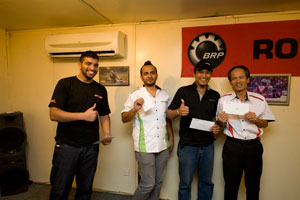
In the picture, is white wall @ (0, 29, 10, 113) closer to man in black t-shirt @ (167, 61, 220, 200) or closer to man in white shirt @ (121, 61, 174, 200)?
man in white shirt @ (121, 61, 174, 200)

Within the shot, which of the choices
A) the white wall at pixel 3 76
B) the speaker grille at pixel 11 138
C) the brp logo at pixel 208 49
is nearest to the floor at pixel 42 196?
the speaker grille at pixel 11 138

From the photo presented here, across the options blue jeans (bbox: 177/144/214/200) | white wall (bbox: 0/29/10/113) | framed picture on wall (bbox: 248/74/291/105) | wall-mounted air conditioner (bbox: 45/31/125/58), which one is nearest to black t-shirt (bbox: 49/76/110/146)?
wall-mounted air conditioner (bbox: 45/31/125/58)

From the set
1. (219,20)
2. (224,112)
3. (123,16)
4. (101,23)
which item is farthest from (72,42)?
(224,112)

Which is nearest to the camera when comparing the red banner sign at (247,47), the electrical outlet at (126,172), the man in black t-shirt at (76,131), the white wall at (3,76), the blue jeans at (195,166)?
the man in black t-shirt at (76,131)

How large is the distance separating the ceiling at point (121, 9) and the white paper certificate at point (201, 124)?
119 centimetres

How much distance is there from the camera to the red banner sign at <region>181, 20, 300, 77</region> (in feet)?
5.99

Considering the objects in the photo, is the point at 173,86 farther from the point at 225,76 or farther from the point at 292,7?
the point at 292,7

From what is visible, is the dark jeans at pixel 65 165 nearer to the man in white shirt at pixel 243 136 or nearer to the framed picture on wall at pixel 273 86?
the man in white shirt at pixel 243 136

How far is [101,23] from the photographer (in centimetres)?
223

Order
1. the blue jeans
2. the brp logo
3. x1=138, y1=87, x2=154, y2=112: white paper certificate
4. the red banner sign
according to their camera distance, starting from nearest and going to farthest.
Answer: x1=138, y1=87, x2=154, y2=112: white paper certificate < the blue jeans < the red banner sign < the brp logo

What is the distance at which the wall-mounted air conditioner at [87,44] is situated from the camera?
6.66 feet

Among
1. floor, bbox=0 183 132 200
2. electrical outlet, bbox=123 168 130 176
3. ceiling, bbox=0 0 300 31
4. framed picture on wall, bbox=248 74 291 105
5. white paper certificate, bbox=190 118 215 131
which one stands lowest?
floor, bbox=0 183 132 200

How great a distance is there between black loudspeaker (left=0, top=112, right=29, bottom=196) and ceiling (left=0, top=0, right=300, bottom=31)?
1320 mm

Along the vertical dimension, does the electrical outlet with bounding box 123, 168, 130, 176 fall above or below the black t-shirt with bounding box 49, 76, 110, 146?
below
